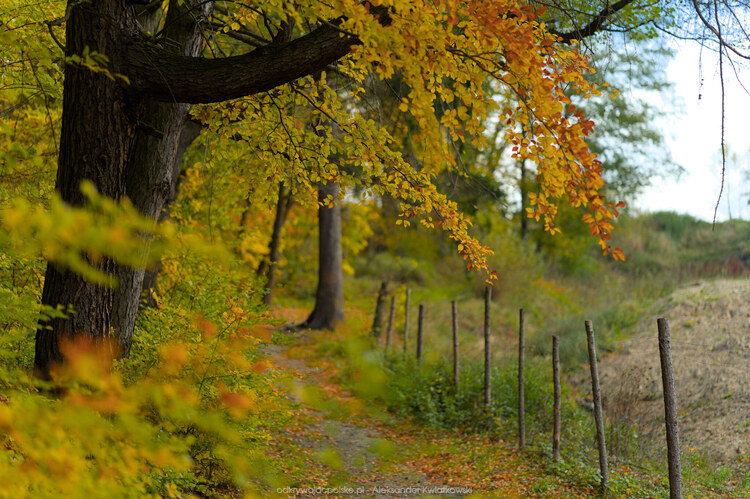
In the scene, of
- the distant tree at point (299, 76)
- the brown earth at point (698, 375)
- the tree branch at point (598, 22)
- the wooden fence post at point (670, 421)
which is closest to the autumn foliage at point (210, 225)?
the distant tree at point (299, 76)

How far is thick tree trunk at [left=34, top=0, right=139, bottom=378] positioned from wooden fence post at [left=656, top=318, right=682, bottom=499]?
4249 mm

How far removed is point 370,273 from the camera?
2398cm

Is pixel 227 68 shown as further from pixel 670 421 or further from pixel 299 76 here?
pixel 670 421

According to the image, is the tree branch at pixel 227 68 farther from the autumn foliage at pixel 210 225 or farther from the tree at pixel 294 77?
the autumn foliage at pixel 210 225

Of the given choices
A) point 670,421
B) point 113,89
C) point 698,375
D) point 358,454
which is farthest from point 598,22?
point 698,375

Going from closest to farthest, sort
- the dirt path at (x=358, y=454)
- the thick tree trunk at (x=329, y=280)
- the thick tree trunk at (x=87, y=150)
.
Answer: the thick tree trunk at (x=87, y=150), the dirt path at (x=358, y=454), the thick tree trunk at (x=329, y=280)

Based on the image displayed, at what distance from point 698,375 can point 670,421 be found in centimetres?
478

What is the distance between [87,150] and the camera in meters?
3.93

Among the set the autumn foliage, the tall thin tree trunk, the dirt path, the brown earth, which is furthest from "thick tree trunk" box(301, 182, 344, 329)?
the tall thin tree trunk

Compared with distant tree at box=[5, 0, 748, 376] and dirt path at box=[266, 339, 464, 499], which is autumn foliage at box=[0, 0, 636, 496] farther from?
dirt path at box=[266, 339, 464, 499]

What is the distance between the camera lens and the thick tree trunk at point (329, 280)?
46.0 ft

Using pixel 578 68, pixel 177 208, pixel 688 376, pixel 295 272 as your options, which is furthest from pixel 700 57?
pixel 295 272

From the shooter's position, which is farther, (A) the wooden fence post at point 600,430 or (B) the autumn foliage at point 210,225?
(A) the wooden fence post at point 600,430

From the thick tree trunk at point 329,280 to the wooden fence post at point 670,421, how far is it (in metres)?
9.67
